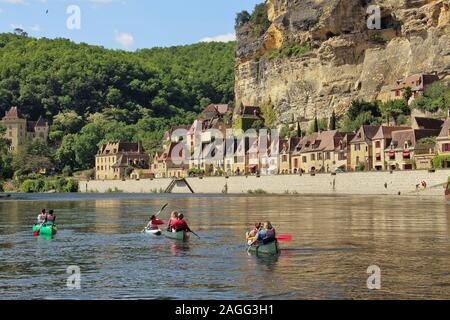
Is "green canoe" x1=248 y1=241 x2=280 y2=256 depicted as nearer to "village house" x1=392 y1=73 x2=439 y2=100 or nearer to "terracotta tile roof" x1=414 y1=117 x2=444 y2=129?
"terracotta tile roof" x1=414 y1=117 x2=444 y2=129

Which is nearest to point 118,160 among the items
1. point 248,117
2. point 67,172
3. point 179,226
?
point 67,172

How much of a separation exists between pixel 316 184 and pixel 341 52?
158 ft

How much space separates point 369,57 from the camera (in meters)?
Result: 141

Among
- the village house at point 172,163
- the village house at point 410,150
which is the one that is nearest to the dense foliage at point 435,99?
the village house at point 410,150

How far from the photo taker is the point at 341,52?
145 meters

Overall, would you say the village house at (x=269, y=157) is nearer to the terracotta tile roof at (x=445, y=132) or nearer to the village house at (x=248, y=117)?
the village house at (x=248, y=117)

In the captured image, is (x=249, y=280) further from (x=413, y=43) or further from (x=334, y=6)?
(x=334, y=6)

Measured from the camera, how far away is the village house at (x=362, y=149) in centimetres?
11238

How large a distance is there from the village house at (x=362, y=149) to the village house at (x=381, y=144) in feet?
2.44

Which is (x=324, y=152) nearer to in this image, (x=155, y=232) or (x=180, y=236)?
(x=155, y=232)

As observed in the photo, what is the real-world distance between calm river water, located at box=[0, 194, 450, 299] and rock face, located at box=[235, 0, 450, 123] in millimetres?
82036

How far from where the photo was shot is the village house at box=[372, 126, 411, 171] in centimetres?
10950

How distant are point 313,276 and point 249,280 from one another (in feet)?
7.67
